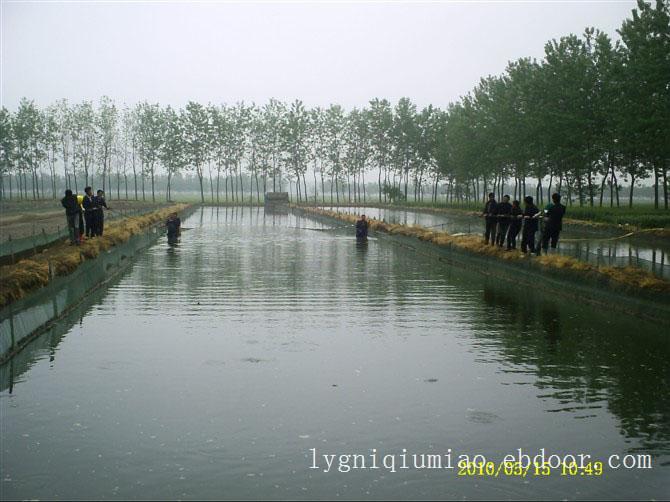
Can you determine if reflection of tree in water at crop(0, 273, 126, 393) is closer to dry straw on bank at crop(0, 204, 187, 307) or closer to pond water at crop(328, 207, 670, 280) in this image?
dry straw on bank at crop(0, 204, 187, 307)

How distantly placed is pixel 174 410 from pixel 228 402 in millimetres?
638

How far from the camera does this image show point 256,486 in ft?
20.0

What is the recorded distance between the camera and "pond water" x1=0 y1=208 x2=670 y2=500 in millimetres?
6273

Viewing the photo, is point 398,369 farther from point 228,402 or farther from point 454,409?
point 228,402

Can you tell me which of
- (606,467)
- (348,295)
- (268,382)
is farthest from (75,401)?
(348,295)

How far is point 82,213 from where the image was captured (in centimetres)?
2588

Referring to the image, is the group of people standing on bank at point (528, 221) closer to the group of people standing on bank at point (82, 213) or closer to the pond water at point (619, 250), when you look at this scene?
the pond water at point (619, 250)

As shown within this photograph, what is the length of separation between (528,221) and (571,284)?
169 inches

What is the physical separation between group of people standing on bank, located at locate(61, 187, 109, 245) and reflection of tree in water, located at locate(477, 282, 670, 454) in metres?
13.9

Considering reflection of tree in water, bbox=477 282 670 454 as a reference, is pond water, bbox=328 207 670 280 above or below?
above

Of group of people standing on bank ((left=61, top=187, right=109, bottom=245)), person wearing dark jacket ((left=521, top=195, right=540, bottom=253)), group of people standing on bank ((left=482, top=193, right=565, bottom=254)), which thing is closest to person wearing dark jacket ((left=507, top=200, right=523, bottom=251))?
group of people standing on bank ((left=482, top=193, right=565, bottom=254))

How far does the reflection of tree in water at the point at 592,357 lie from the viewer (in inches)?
325

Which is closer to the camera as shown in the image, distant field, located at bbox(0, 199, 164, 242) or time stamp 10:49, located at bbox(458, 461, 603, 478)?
time stamp 10:49, located at bbox(458, 461, 603, 478)

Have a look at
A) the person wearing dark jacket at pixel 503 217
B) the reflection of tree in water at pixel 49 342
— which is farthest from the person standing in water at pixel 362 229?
the reflection of tree in water at pixel 49 342
